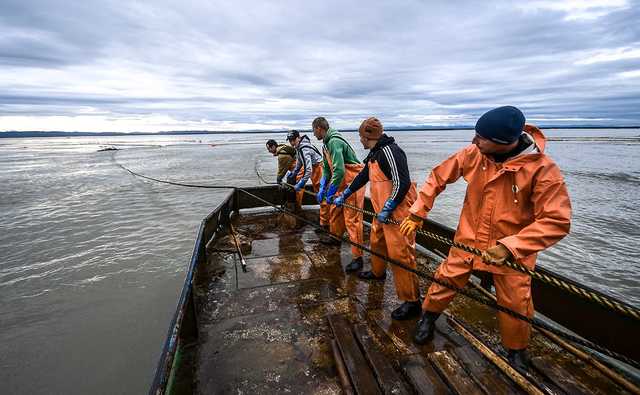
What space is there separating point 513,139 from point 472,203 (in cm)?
66

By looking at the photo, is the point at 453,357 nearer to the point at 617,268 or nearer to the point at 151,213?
the point at 617,268

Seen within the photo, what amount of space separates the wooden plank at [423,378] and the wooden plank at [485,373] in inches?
11.5

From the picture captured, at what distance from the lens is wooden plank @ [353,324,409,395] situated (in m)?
2.33

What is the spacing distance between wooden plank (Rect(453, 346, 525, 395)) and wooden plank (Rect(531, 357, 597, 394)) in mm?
419

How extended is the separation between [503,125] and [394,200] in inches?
53.5

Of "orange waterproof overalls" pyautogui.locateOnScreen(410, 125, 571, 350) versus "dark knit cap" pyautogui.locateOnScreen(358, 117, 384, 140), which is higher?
"dark knit cap" pyautogui.locateOnScreen(358, 117, 384, 140)

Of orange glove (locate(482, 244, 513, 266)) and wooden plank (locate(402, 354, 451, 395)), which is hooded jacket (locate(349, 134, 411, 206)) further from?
wooden plank (locate(402, 354, 451, 395))

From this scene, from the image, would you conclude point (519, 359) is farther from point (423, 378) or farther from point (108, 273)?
point (108, 273)

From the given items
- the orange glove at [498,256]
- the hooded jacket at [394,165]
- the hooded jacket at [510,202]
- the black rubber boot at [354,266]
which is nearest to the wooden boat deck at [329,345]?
the black rubber boot at [354,266]

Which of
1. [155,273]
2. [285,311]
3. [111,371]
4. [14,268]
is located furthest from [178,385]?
[14,268]

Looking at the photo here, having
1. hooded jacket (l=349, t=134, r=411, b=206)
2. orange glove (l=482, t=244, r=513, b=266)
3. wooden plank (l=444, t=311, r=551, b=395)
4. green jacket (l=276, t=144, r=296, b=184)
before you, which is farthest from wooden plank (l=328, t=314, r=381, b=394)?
green jacket (l=276, t=144, r=296, b=184)

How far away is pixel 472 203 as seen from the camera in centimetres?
259

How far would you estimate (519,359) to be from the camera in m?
2.57

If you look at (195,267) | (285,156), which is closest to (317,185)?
(285,156)
